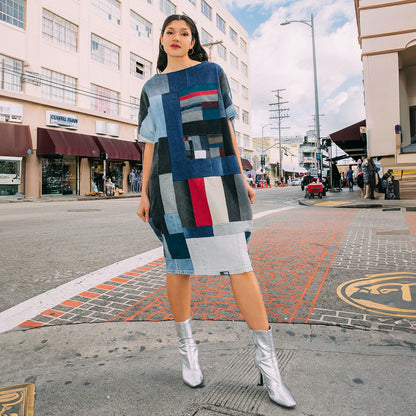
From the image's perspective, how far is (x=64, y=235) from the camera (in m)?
6.38

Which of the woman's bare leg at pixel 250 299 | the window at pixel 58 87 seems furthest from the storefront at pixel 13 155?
the woman's bare leg at pixel 250 299

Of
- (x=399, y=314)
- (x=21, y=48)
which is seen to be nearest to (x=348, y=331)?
(x=399, y=314)

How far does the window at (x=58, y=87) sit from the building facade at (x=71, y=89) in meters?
0.06

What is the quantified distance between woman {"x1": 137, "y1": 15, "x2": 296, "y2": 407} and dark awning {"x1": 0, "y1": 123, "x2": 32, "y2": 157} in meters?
20.3

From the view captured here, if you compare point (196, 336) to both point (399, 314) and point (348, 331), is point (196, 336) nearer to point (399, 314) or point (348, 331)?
point (348, 331)

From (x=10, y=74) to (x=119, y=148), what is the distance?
8304 millimetres

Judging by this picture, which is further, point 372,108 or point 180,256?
point 372,108

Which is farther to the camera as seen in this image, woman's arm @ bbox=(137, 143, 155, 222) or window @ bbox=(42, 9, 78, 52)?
window @ bbox=(42, 9, 78, 52)

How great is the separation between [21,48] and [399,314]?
77.4 ft

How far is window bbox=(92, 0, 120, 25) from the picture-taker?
82.4 ft

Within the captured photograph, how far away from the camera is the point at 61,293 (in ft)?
10.4

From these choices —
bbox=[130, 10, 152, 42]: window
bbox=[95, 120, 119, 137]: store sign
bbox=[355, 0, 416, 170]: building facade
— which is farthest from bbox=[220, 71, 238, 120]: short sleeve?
bbox=[130, 10, 152, 42]: window

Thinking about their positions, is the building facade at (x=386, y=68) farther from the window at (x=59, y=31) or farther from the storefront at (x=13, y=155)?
the storefront at (x=13, y=155)

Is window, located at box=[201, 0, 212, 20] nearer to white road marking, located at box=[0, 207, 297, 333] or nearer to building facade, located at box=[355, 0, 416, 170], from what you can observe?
building facade, located at box=[355, 0, 416, 170]
